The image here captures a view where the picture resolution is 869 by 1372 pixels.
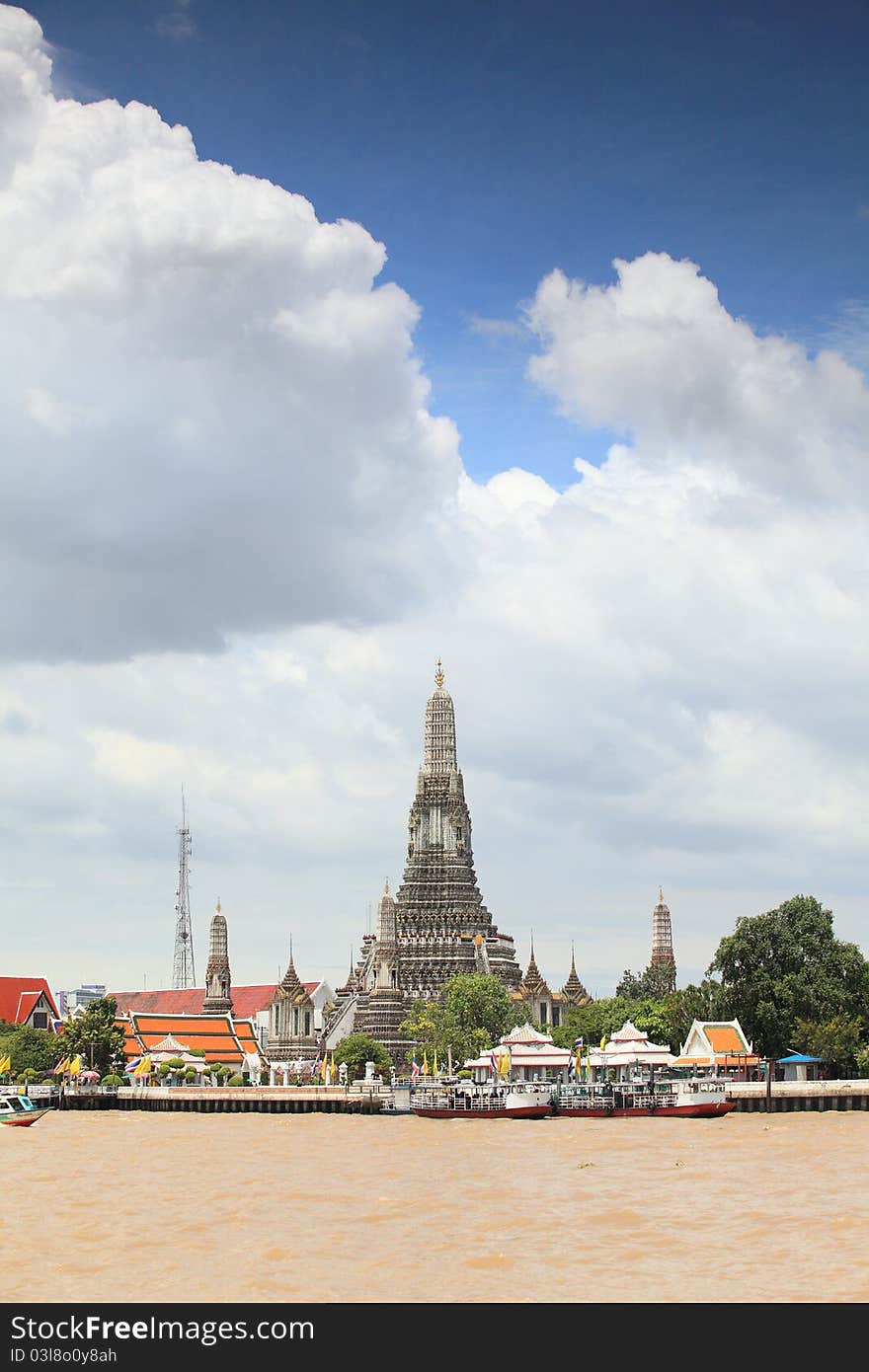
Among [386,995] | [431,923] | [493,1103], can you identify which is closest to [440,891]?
[431,923]

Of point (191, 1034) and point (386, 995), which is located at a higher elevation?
point (386, 995)

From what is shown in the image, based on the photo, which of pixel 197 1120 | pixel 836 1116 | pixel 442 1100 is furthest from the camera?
pixel 197 1120

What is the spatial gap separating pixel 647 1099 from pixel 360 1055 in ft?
145

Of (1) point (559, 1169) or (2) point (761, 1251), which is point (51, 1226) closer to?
(2) point (761, 1251)

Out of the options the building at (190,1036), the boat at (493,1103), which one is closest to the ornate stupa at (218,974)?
the building at (190,1036)

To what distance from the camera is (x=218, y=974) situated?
151500mm

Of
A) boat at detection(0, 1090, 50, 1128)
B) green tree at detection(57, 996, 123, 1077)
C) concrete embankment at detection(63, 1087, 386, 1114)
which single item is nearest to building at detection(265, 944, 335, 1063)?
green tree at detection(57, 996, 123, 1077)

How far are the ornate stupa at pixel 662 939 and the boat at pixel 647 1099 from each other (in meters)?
75.1

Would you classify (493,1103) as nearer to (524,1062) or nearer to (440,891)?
(524,1062)

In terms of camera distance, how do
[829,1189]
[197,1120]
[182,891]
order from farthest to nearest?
1. [182,891]
2. [197,1120]
3. [829,1189]

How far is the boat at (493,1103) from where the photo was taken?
245ft
